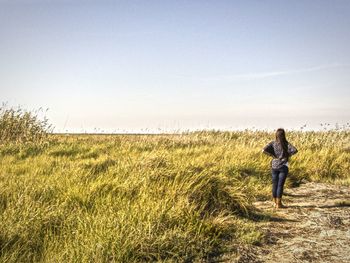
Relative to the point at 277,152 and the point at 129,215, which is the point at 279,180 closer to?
the point at 277,152

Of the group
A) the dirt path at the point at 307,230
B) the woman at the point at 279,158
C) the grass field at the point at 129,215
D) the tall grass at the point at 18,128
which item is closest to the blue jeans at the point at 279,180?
the woman at the point at 279,158

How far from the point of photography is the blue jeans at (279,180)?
6.64 meters

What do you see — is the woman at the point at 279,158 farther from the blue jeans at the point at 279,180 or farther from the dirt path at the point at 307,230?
the dirt path at the point at 307,230

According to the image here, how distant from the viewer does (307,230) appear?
532 cm

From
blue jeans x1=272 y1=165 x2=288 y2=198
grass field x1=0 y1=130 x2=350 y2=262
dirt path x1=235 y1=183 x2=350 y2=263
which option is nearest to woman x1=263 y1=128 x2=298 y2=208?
blue jeans x1=272 y1=165 x2=288 y2=198

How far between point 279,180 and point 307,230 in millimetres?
1538

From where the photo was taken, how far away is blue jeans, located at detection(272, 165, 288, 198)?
664 centimetres

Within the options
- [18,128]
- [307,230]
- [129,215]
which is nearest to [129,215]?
[129,215]

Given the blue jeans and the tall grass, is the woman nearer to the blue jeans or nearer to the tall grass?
the blue jeans

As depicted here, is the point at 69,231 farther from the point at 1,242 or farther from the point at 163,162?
the point at 163,162

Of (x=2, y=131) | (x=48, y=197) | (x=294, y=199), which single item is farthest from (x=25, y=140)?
(x=294, y=199)

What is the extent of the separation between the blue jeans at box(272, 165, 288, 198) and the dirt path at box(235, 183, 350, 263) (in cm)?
29

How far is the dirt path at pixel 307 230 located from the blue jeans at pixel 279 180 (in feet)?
0.95

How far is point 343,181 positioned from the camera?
30.8ft
